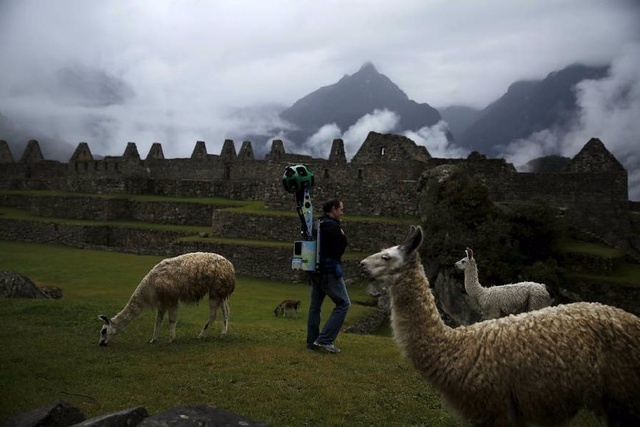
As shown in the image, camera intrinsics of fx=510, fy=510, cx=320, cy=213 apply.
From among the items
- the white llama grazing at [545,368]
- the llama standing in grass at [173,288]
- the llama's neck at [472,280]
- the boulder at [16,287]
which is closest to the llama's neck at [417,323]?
the white llama grazing at [545,368]

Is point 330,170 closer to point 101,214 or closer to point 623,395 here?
point 101,214

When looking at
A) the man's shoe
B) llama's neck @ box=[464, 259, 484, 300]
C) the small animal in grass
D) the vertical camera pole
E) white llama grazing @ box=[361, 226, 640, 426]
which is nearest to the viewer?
white llama grazing @ box=[361, 226, 640, 426]

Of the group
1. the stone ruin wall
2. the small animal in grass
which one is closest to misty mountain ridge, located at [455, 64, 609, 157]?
the stone ruin wall

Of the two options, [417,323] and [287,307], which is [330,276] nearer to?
[417,323]

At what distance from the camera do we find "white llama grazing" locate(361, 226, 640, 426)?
3561 mm

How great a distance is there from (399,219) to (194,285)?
15.1 metres

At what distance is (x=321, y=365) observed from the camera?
688cm

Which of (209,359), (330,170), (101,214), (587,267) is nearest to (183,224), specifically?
(101,214)

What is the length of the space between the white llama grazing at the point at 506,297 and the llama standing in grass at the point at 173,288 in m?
4.19

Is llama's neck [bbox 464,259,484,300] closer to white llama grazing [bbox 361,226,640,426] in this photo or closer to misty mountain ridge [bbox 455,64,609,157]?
white llama grazing [bbox 361,226,640,426]

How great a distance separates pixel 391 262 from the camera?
14.2 ft

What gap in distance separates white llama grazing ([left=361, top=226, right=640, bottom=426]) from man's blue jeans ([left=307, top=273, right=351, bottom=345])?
331cm

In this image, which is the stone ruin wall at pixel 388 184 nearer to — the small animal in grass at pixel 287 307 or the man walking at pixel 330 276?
the small animal in grass at pixel 287 307

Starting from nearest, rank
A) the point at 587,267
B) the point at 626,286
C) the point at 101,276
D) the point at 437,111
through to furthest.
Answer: the point at 626,286
the point at 587,267
the point at 101,276
the point at 437,111
